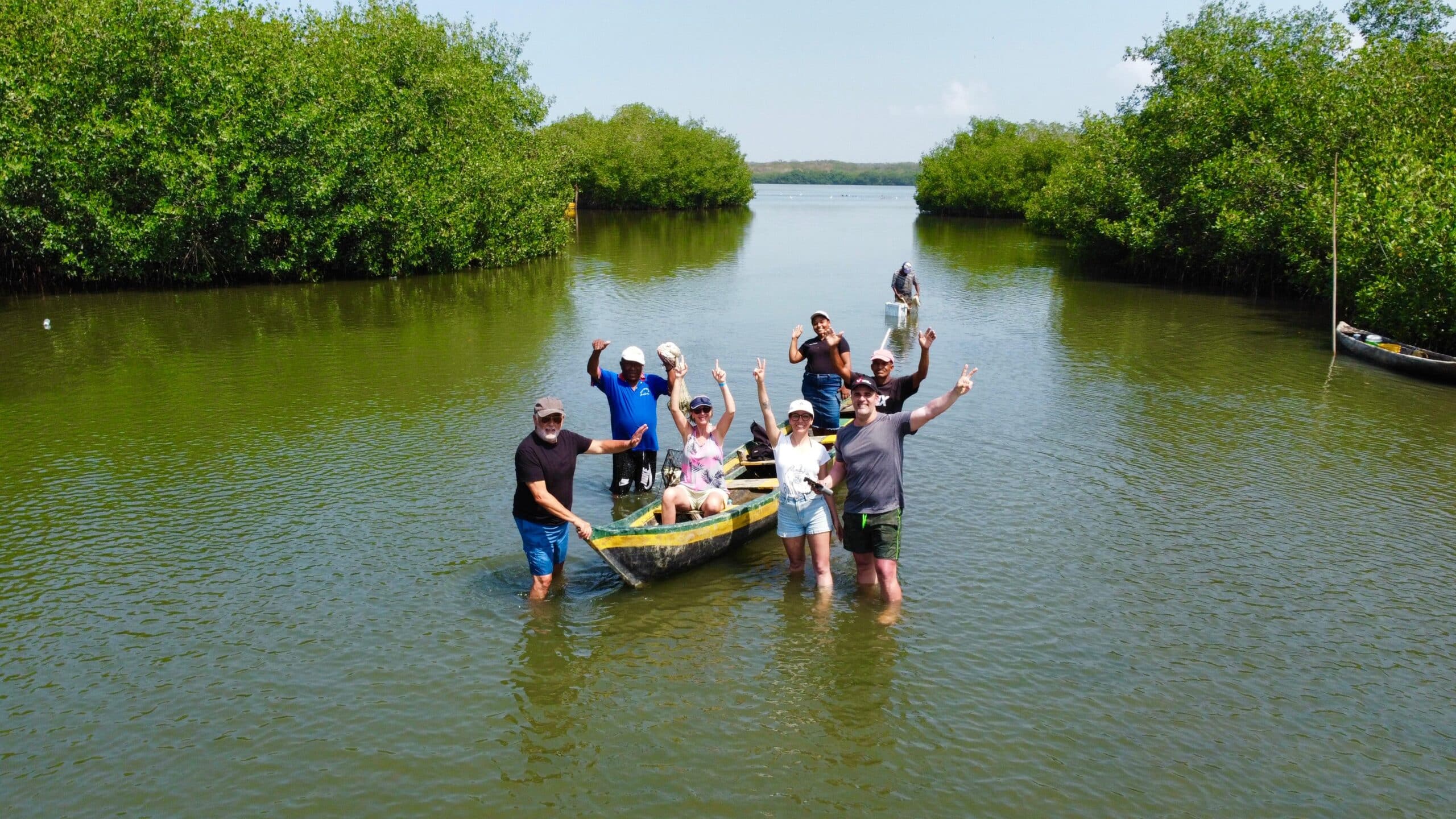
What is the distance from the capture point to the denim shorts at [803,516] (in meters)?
9.27

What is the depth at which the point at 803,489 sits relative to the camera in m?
9.17

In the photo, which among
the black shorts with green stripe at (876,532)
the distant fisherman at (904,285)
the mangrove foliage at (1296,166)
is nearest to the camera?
the black shorts with green stripe at (876,532)

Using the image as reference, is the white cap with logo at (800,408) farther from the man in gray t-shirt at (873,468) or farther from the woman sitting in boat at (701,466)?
the woman sitting in boat at (701,466)

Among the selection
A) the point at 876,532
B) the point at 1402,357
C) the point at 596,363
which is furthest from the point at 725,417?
the point at 1402,357

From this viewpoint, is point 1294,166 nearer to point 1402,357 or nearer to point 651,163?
point 1402,357

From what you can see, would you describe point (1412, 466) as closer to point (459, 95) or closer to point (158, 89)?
point (158, 89)

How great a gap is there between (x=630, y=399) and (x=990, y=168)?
274 feet

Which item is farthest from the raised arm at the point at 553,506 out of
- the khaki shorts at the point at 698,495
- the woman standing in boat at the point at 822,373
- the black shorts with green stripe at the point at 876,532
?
the woman standing in boat at the point at 822,373

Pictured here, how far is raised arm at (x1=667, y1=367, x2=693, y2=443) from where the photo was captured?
428 inches

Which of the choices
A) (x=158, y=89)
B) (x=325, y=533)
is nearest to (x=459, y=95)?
(x=158, y=89)

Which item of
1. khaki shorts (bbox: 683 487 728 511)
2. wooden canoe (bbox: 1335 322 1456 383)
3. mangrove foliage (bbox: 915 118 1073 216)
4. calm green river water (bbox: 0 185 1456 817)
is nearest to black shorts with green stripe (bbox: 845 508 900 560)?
calm green river water (bbox: 0 185 1456 817)

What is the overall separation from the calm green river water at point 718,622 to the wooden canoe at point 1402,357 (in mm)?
496

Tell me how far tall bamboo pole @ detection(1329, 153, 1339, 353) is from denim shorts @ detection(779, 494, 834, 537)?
18576 millimetres

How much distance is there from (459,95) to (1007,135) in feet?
235
